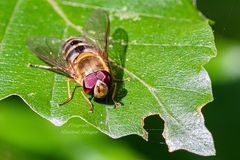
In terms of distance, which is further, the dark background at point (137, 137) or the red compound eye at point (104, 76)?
the dark background at point (137, 137)

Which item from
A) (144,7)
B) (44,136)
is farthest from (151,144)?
(144,7)

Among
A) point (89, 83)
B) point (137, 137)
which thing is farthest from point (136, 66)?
point (137, 137)

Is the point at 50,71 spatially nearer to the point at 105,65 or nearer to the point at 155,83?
the point at 105,65

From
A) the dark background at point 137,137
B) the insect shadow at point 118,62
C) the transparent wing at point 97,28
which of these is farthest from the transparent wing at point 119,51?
the dark background at point 137,137

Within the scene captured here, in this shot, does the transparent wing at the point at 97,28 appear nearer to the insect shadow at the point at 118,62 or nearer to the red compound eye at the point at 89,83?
the insect shadow at the point at 118,62

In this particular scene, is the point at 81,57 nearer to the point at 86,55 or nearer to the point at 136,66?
the point at 86,55

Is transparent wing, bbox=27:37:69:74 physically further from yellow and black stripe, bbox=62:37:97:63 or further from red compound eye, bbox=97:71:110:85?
red compound eye, bbox=97:71:110:85

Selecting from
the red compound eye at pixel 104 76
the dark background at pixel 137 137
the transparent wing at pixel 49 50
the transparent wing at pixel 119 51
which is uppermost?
the red compound eye at pixel 104 76
